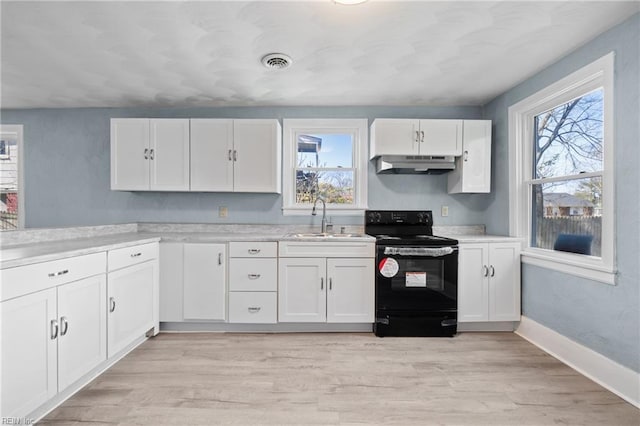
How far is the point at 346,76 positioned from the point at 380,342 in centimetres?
233

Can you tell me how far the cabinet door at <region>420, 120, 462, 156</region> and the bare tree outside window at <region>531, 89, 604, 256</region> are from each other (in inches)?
26.1

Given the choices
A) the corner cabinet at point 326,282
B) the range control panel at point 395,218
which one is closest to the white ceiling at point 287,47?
the range control panel at point 395,218

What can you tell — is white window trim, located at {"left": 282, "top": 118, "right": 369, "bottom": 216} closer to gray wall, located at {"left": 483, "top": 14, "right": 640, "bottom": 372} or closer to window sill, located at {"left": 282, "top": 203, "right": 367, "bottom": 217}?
window sill, located at {"left": 282, "top": 203, "right": 367, "bottom": 217}

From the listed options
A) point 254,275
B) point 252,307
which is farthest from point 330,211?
point 252,307

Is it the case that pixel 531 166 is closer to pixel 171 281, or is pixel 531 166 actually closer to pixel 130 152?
pixel 171 281

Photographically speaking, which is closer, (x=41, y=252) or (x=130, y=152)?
(x=41, y=252)

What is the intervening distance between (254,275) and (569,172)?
276 cm

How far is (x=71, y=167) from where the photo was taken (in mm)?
3396

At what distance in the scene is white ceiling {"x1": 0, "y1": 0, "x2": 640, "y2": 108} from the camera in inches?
69.2

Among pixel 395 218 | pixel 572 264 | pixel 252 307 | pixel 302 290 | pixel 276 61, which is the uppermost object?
pixel 276 61

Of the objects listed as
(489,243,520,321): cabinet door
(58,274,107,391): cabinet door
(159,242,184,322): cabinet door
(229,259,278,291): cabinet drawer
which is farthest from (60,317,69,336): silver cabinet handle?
(489,243,520,321): cabinet door

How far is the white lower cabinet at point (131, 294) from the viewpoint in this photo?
2.07 m

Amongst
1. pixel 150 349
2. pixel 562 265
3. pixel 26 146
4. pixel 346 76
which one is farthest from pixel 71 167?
pixel 562 265

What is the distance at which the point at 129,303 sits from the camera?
2266mm
